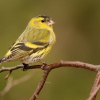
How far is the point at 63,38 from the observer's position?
29.2 ft

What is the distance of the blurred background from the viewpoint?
8.06 m

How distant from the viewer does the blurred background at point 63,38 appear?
26.5 feet

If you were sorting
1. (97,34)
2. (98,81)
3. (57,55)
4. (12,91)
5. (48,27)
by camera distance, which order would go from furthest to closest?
(97,34), (57,55), (12,91), (48,27), (98,81)

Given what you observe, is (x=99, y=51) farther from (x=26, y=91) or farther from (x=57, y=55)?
(x=26, y=91)

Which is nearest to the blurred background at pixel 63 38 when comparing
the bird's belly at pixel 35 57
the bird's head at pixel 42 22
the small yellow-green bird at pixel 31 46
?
the bird's head at pixel 42 22

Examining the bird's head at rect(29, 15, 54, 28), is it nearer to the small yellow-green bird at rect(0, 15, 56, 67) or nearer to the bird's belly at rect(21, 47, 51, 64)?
the small yellow-green bird at rect(0, 15, 56, 67)

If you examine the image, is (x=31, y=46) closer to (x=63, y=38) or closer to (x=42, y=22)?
(x=42, y=22)

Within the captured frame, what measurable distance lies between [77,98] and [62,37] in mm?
1261

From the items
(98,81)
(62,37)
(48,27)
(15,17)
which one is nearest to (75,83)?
(62,37)

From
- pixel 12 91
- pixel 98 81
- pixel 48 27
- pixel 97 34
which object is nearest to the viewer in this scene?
pixel 98 81

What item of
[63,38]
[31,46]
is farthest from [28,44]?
[63,38]

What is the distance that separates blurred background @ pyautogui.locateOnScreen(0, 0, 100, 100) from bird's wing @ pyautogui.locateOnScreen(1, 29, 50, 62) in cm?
282

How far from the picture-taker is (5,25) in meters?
8.84

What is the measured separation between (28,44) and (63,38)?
13.7 feet
